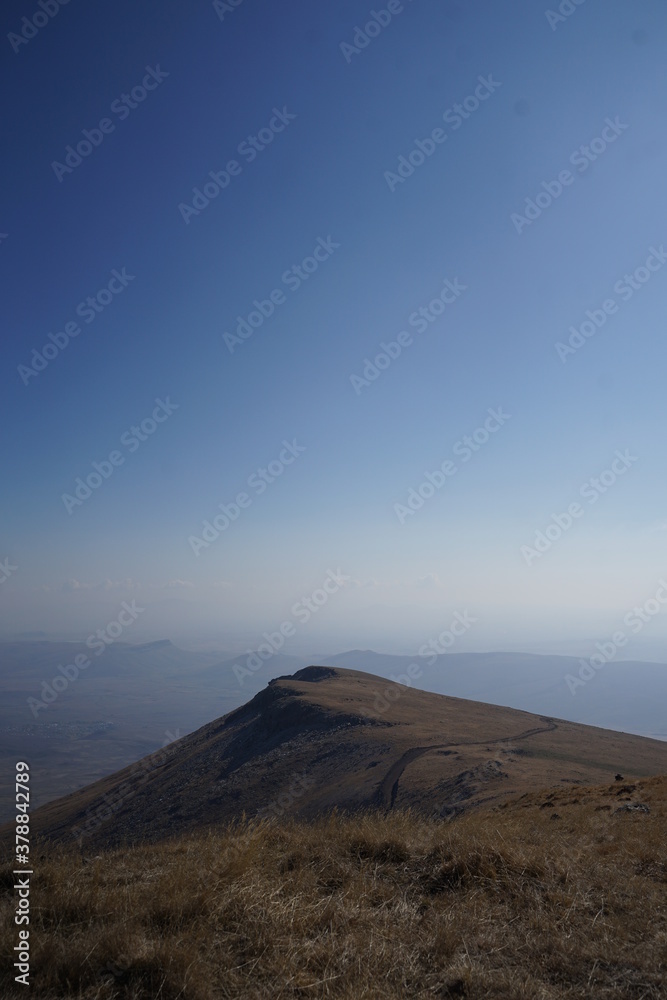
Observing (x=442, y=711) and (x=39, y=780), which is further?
(x=39, y=780)

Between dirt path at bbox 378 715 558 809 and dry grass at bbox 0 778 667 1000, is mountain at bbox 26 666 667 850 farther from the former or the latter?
dry grass at bbox 0 778 667 1000

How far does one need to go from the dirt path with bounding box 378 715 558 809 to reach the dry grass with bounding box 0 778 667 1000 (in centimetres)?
2100

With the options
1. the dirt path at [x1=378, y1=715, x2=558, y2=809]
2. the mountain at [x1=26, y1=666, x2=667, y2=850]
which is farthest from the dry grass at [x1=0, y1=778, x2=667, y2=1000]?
the dirt path at [x1=378, y1=715, x2=558, y2=809]

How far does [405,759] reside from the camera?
106 ft

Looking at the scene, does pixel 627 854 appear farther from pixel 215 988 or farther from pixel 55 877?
pixel 55 877

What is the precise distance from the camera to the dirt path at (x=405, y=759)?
26289 mm

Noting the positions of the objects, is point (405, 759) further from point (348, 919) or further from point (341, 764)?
point (348, 919)

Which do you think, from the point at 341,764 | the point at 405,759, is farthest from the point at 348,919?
the point at 341,764

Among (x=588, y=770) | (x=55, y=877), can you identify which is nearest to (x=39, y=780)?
(x=588, y=770)

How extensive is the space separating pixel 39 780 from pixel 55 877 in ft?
547

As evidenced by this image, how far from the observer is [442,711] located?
5344cm

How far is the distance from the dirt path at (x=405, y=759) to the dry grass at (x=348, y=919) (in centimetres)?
2100

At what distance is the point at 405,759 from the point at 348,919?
101 ft

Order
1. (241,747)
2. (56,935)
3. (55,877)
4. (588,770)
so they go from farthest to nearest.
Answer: (241,747) → (588,770) → (55,877) → (56,935)
